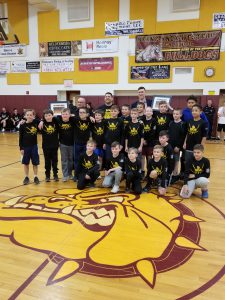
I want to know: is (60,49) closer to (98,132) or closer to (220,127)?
(220,127)

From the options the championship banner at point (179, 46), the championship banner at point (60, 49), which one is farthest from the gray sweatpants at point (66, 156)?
the championship banner at point (60, 49)

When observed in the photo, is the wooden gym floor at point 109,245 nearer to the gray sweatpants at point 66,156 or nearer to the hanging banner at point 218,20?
the gray sweatpants at point 66,156

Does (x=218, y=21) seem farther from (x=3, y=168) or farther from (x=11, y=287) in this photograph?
(x=11, y=287)

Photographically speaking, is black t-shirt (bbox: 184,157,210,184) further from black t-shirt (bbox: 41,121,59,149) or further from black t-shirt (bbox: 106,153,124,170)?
black t-shirt (bbox: 41,121,59,149)

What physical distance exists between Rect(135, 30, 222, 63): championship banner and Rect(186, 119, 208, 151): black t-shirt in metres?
6.91

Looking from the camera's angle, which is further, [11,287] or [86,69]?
[86,69]

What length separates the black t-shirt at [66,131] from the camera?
5367mm

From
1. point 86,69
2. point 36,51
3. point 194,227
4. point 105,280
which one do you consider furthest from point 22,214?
point 36,51

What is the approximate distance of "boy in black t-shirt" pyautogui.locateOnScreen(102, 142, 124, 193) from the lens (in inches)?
195

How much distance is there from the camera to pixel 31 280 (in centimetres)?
248

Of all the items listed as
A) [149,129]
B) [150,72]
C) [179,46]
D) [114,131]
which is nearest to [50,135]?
[114,131]

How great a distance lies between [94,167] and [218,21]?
8.81 metres

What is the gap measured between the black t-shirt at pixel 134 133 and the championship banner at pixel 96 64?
7.50 m

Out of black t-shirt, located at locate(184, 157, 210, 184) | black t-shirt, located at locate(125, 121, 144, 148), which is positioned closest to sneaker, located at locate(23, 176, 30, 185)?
black t-shirt, located at locate(125, 121, 144, 148)
